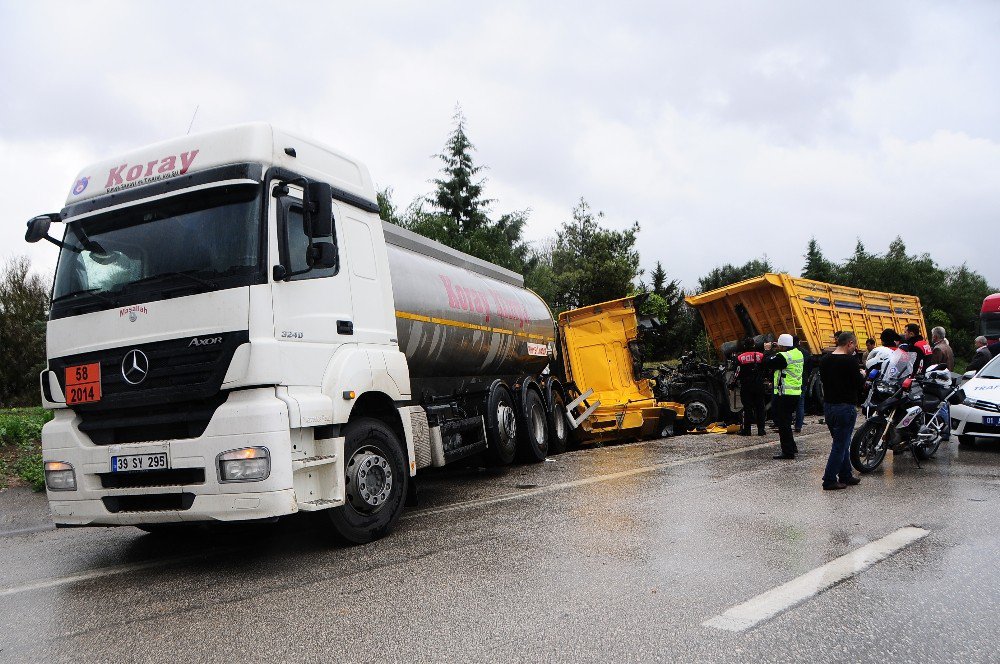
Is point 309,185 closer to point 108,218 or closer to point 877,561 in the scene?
point 108,218

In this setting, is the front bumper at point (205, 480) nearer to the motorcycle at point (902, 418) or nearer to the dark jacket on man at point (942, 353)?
the motorcycle at point (902, 418)

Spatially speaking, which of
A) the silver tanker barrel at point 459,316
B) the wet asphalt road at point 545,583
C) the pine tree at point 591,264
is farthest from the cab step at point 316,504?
the pine tree at point 591,264

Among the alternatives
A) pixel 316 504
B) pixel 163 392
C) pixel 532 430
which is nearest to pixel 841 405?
pixel 532 430

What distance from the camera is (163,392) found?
521 cm

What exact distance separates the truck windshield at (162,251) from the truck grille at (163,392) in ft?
1.20

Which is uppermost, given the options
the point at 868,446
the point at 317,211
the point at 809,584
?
the point at 317,211

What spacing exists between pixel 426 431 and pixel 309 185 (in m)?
2.76

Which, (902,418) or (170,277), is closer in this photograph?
(170,277)

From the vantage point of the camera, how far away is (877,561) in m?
4.87

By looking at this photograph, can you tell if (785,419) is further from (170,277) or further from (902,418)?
(170,277)

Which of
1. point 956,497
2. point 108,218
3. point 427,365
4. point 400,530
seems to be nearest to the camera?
point 108,218

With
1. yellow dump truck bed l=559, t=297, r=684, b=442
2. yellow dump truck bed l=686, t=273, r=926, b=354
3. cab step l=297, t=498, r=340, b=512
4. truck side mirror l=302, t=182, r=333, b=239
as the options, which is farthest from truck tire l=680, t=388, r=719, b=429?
truck side mirror l=302, t=182, r=333, b=239

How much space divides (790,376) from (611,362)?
154 inches

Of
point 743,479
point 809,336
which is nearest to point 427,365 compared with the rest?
point 743,479
